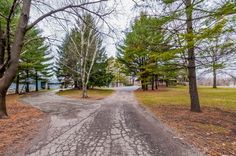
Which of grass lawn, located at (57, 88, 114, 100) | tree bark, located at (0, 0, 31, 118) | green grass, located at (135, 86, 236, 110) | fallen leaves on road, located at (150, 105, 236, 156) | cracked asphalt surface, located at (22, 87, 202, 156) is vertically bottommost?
fallen leaves on road, located at (150, 105, 236, 156)

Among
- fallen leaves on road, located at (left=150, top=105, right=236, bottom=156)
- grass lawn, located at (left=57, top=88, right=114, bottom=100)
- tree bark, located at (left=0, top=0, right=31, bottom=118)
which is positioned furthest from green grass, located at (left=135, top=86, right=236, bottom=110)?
tree bark, located at (left=0, top=0, right=31, bottom=118)

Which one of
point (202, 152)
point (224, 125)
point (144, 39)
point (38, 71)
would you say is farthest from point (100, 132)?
point (38, 71)

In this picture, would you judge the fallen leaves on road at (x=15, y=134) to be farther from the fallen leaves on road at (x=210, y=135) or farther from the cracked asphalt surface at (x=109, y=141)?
the fallen leaves on road at (x=210, y=135)

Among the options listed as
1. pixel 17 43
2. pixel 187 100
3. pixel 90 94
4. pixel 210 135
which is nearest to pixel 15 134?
pixel 17 43

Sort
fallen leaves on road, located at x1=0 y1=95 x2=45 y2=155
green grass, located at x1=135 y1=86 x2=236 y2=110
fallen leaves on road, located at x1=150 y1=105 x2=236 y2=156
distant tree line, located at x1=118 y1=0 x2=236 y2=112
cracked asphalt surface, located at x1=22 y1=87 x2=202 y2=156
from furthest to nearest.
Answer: green grass, located at x1=135 y1=86 x2=236 y2=110, distant tree line, located at x1=118 y1=0 x2=236 y2=112, fallen leaves on road, located at x1=0 y1=95 x2=45 y2=155, fallen leaves on road, located at x1=150 y1=105 x2=236 y2=156, cracked asphalt surface, located at x1=22 y1=87 x2=202 y2=156

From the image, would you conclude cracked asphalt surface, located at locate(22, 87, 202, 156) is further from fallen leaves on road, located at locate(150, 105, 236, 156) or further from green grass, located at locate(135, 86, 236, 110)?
green grass, located at locate(135, 86, 236, 110)

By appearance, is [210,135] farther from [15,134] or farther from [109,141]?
[15,134]

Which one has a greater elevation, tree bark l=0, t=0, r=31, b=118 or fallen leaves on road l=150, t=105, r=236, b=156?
tree bark l=0, t=0, r=31, b=118

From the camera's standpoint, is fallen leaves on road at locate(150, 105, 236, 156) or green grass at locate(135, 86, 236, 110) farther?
green grass at locate(135, 86, 236, 110)

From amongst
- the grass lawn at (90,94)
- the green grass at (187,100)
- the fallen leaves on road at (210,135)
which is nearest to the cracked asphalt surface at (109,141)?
the fallen leaves on road at (210,135)

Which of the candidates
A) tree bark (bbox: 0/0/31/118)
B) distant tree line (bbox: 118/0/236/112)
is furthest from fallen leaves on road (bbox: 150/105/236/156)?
tree bark (bbox: 0/0/31/118)

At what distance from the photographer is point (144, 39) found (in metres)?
11.1

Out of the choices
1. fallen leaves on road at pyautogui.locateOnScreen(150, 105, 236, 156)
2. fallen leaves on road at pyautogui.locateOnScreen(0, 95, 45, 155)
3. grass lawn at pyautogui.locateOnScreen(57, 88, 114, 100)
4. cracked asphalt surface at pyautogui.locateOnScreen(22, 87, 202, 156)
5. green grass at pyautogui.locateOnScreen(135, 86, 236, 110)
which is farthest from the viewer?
grass lawn at pyautogui.locateOnScreen(57, 88, 114, 100)

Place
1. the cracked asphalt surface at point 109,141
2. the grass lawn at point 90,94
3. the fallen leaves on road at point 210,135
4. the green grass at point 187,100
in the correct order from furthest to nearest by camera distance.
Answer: the grass lawn at point 90,94
the green grass at point 187,100
the fallen leaves on road at point 210,135
the cracked asphalt surface at point 109,141
